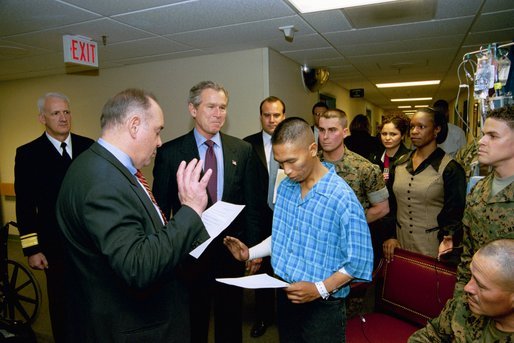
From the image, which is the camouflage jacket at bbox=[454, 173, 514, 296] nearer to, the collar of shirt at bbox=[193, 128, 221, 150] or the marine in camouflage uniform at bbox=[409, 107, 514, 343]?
the marine in camouflage uniform at bbox=[409, 107, 514, 343]

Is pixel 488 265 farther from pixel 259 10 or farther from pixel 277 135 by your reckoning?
pixel 259 10

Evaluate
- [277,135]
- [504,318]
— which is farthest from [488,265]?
[277,135]

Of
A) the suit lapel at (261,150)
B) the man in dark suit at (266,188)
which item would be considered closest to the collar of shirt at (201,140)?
the man in dark suit at (266,188)

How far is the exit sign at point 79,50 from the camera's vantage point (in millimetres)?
3021

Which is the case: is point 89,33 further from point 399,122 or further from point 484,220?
point 484,220

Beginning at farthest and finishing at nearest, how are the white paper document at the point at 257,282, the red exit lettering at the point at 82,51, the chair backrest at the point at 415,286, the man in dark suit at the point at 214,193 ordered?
1. the red exit lettering at the point at 82,51
2. the man in dark suit at the point at 214,193
3. the chair backrest at the point at 415,286
4. the white paper document at the point at 257,282

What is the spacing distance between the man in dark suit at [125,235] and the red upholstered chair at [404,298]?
3.34ft

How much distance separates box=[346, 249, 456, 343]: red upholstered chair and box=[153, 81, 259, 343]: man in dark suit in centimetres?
72

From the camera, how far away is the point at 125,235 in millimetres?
1036

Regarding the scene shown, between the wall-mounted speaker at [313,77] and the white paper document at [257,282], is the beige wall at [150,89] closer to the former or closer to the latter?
the wall-mounted speaker at [313,77]

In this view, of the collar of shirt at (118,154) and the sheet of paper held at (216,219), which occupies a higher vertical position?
the collar of shirt at (118,154)

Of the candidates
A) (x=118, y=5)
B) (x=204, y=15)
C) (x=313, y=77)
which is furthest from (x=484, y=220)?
(x=313, y=77)

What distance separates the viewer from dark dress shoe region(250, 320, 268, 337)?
267 centimetres

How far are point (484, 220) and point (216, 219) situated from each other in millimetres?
1141
